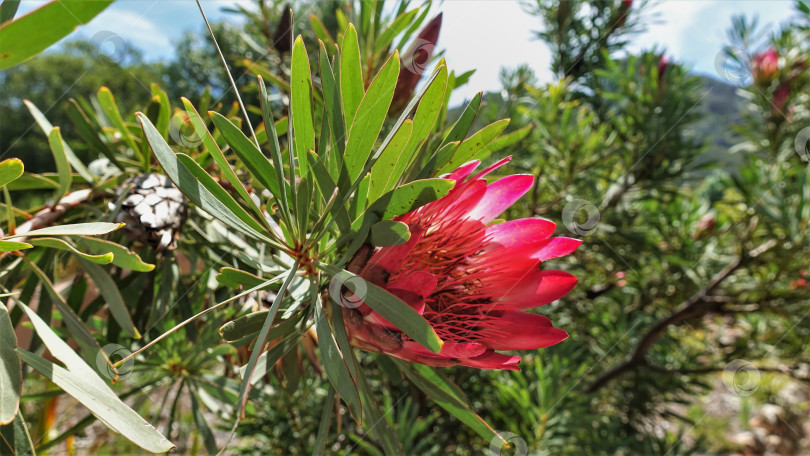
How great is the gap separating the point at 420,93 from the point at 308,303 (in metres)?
0.14

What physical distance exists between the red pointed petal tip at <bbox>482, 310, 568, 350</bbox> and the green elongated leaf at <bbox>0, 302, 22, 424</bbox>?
223 millimetres

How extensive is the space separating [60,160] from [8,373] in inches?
6.0

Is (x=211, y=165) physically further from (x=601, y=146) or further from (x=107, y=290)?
(x=601, y=146)

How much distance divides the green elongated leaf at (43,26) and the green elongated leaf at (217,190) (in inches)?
2.5

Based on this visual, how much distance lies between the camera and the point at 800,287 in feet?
2.29

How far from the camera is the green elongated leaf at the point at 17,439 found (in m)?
0.25

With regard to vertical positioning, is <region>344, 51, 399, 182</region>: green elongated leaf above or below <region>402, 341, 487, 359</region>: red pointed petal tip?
above

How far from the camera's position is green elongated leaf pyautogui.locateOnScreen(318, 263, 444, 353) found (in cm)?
20

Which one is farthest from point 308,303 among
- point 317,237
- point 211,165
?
point 211,165

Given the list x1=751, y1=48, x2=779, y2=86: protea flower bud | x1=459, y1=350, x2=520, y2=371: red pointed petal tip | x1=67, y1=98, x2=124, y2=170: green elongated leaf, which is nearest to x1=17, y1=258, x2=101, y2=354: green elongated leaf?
x1=67, y1=98, x2=124, y2=170: green elongated leaf

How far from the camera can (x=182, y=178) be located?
0.22 m

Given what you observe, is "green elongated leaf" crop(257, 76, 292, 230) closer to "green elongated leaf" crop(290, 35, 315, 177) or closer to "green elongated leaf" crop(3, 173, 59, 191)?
"green elongated leaf" crop(290, 35, 315, 177)
